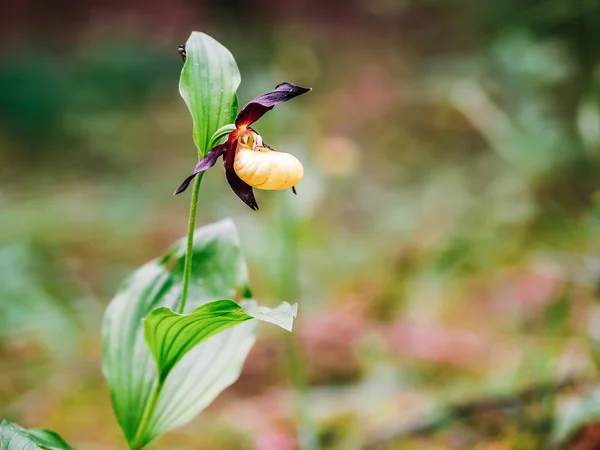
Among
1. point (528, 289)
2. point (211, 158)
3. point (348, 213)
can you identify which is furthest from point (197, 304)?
point (348, 213)

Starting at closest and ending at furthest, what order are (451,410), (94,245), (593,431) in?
1. (593,431)
2. (451,410)
3. (94,245)

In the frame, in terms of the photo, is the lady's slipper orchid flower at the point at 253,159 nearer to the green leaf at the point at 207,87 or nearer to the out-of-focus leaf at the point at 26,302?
the green leaf at the point at 207,87

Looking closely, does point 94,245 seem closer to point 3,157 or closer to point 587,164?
point 3,157

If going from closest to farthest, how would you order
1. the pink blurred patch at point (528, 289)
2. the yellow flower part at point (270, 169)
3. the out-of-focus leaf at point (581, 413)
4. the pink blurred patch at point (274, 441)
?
1. the yellow flower part at point (270, 169)
2. the out-of-focus leaf at point (581, 413)
3. the pink blurred patch at point (274, 441)
4. the pink blurred patch at point (528, 289)

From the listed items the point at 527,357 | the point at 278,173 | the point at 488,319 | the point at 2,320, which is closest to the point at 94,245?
the point at 2,320

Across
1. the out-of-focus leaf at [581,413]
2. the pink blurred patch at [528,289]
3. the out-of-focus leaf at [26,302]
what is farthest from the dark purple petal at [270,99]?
the pink blurred patch at [528,289]

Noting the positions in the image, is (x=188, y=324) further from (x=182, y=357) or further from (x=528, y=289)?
(x=528, y=289)
